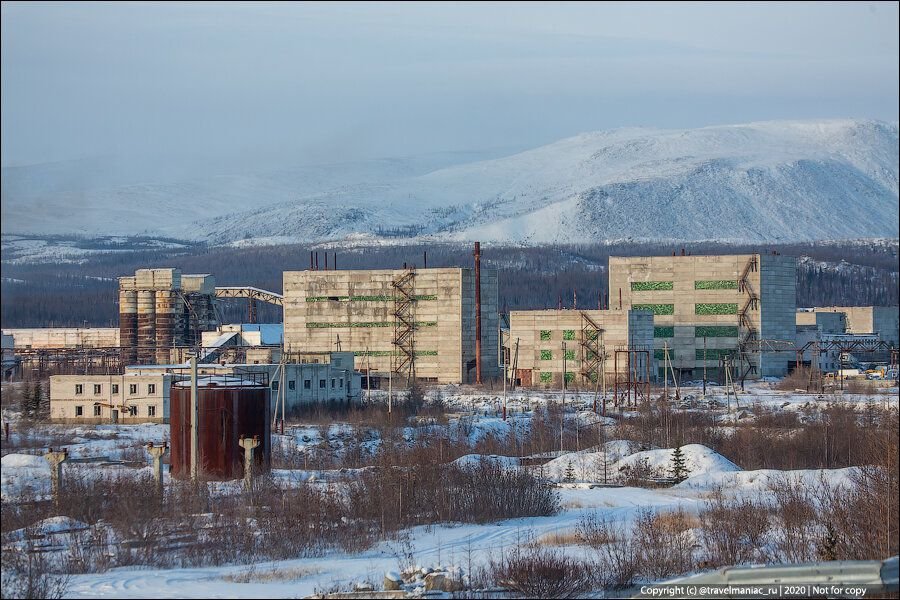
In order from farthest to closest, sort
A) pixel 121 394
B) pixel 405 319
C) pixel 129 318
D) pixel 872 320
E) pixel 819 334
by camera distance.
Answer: pixel 872 320 < pixel 819 334 < pixel 129 318 < pixel 405 319 < pixel 121 394

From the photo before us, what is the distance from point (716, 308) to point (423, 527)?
5966cm

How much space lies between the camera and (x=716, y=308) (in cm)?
8519

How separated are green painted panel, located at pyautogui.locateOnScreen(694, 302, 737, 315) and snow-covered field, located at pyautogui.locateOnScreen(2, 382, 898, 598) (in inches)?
852

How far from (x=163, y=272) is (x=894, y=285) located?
10931 centimetres

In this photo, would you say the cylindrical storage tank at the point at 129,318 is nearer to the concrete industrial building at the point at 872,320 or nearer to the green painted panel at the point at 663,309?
the green painted panel at the point at 663,309

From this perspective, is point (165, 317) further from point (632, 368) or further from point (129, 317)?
point (632, 368)

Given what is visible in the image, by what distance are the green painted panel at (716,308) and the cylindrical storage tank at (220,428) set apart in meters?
52.8

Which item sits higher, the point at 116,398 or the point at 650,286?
the point at 650,286

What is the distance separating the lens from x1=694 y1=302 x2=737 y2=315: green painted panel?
85062 mm

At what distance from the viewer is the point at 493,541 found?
26.2 meters

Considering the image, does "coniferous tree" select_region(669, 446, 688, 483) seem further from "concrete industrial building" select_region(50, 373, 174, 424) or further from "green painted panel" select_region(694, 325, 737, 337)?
"green painted panel" select_region(694, 325, 737, 337)

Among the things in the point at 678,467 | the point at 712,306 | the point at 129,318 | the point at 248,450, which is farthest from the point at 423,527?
the point at 129,318

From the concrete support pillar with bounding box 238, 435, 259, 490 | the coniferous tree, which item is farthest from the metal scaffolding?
the concrete support pillar with bounding box 238, 435, 259, 490

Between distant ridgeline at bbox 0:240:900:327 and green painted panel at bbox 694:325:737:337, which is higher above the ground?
distant ridgeline at bbox 0:240:900:327
